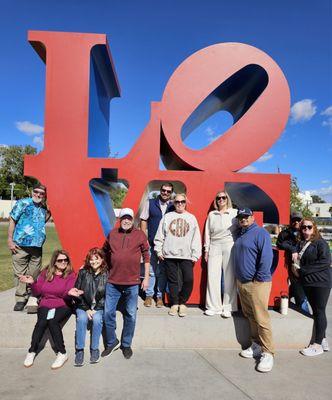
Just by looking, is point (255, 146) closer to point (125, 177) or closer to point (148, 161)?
point (148, 161)

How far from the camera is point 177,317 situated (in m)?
3.96

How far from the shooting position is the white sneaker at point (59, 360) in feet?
10.8

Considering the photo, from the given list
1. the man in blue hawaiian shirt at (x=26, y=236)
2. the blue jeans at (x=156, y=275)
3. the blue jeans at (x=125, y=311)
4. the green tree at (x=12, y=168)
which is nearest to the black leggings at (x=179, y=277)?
the blue jeans at (x=156, y=275)

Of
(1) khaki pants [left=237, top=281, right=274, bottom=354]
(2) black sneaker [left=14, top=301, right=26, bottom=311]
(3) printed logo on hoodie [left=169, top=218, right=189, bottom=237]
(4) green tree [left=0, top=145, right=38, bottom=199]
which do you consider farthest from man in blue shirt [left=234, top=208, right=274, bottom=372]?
(4) green tree [left=0, top=145, right=38, bottom=199]

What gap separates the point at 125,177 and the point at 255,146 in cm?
181

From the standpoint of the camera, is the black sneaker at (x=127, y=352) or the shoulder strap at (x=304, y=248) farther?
the shoulder strap at (x=304, y=248)

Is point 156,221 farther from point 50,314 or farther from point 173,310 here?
point 50,314

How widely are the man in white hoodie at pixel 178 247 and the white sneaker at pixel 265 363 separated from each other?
0.99m

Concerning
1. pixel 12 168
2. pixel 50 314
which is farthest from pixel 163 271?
pixel 12 168

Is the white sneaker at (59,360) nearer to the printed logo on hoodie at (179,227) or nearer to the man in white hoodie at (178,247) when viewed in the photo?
the man in white hoodie at (178,247)

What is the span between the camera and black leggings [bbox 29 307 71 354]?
3.43 meters

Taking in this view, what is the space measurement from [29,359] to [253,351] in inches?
92.9

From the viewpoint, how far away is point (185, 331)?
3896 mm

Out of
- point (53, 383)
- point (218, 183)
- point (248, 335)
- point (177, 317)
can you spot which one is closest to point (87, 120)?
point (218, 183)
